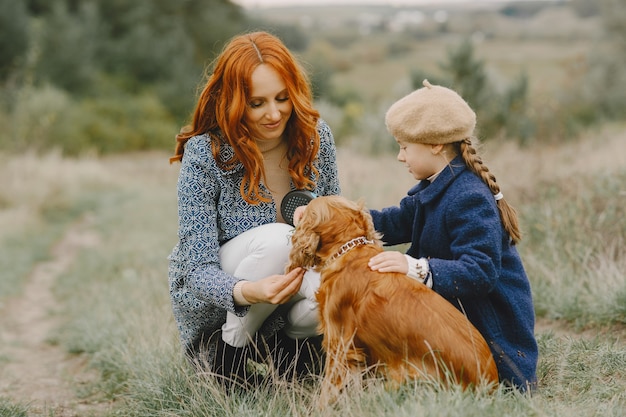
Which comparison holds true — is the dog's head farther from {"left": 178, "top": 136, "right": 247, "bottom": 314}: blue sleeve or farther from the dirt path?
the dirt path

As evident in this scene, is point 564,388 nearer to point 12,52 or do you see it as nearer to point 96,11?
point 12,52

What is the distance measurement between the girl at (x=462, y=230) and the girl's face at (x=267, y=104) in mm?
559

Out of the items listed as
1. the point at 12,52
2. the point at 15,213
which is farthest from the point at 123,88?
the point at 15,213

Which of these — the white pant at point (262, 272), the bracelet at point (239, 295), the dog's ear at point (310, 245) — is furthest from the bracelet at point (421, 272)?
the bracelet at point (239, 295)

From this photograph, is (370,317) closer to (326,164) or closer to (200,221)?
(200,221)

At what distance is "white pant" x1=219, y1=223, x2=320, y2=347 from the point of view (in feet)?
10.9

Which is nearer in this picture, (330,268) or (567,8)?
(330,268)

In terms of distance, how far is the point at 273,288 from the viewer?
307 cm

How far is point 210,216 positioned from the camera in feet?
11.5

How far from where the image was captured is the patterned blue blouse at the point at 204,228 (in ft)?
11.1

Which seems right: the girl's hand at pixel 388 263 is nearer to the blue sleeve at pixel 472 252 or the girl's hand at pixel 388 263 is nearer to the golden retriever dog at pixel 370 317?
the golden retriever dog at pixel 370 317

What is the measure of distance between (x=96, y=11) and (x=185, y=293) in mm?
37466

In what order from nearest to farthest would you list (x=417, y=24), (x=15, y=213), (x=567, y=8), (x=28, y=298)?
1. (x=28, y=298)
2. (x=15, y=213)
3. (x=567, y=8)
4. (x=417, y=24)

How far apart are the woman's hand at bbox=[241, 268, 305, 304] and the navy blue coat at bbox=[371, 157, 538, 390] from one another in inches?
24.9
